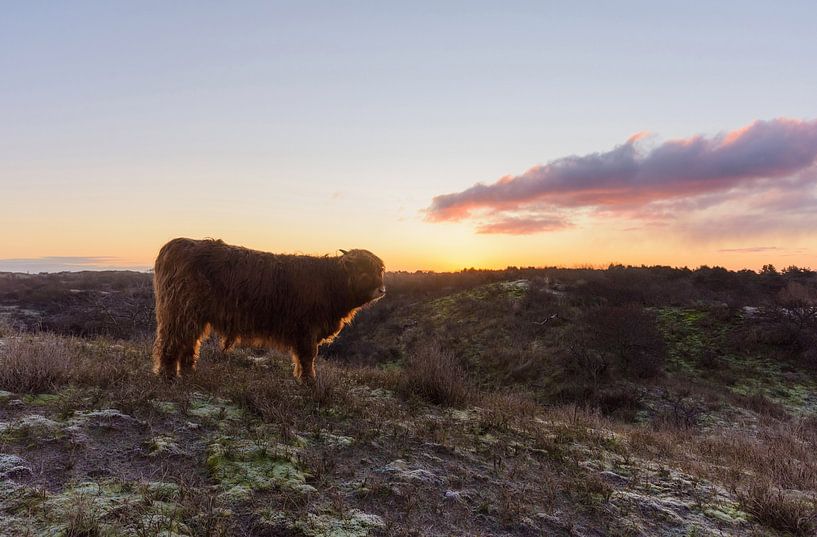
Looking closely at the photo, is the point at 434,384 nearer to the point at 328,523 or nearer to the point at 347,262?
the point at 347,262

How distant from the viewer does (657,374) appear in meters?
14.4

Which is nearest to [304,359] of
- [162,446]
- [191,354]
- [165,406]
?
[191,354]

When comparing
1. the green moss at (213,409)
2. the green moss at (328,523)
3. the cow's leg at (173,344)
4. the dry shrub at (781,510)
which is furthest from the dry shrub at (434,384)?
the green moss at (328,523)

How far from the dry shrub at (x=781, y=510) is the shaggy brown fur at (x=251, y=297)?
563 cm

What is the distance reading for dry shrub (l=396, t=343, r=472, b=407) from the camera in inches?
297

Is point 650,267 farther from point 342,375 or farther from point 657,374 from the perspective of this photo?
point 342,375

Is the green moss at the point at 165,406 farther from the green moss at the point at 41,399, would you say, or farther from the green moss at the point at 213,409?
the green moss at the point at 41,399

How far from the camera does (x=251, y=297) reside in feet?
23.9

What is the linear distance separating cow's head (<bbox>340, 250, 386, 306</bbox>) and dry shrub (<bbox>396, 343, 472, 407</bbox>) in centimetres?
140

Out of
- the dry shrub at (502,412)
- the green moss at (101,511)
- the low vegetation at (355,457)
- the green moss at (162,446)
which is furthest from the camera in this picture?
the dry shrub at (502,412)

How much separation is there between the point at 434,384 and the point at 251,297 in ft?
10.4

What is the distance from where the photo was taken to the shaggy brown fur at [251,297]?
273 inches

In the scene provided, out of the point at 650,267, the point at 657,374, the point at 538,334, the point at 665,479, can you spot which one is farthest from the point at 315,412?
the point at 650,267

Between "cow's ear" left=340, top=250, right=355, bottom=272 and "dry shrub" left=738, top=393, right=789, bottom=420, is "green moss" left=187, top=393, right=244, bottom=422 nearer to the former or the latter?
"cow's ear" left=340, top=250, right=355, bottom=272
